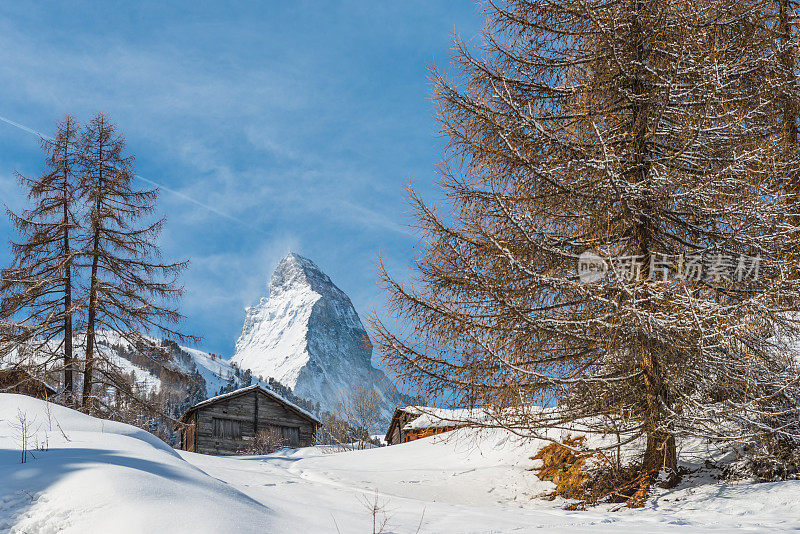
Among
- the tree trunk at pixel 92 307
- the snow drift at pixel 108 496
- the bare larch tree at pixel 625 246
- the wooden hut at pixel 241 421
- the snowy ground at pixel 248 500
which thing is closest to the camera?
the snow drift at pixel 108 496

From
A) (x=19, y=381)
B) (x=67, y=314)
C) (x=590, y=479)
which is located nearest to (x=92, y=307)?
(x=67, y=314)

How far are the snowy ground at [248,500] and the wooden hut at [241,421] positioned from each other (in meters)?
20.2

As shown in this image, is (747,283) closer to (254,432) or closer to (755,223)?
(755,223)

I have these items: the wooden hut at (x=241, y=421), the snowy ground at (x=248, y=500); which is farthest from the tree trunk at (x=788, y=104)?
the wooden hut at (x=241, y=421)

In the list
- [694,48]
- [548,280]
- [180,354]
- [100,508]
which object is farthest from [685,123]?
[180,354]

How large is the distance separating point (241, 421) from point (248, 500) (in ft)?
85.1

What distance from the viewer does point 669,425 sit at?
7250 millimetres

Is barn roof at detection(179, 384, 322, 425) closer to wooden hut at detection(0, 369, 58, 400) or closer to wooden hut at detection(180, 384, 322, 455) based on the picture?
wooden hut at detection(180, 384, 322, 455)

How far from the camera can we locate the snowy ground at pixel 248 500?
3.74 metres

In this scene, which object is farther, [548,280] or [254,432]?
[254,432]

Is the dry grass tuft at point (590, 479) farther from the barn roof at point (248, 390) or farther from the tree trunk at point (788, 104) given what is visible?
the barn roof at point (248, 390)

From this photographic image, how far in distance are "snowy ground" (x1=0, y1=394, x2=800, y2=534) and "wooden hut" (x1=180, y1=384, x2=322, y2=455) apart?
20215mm

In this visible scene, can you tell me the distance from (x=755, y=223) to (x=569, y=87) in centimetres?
365

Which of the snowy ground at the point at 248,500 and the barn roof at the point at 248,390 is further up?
the barn roof at the point at 248,390
